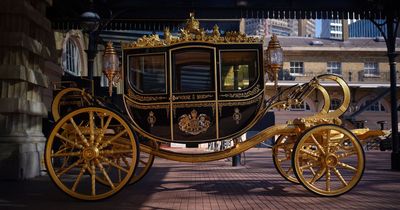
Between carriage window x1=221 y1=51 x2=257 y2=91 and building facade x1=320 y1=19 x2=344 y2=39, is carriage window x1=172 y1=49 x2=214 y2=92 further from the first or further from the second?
building facade x1=320 y1=19 x2=344 y2=39

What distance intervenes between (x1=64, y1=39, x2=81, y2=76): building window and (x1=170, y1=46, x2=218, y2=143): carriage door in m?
10.5

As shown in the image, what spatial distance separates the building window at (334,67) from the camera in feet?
133

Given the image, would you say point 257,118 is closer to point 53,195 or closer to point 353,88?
point 53,195

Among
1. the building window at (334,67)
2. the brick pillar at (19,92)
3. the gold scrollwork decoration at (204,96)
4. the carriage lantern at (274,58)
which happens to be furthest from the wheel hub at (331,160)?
the building window at (334,67)

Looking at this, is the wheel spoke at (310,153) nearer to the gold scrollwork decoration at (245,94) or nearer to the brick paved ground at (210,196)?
the brick paved ground at (210,196)

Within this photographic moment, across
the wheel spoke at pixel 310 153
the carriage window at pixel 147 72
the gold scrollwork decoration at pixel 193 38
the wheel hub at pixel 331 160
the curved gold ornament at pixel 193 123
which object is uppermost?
the gold scrollwork decoration at pixel 193 38

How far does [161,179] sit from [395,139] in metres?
6.17

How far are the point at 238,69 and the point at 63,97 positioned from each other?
3.01 metres

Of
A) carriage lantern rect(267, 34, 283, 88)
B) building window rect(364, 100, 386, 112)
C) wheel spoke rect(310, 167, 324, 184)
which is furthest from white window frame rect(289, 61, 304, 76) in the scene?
wheel spoke rect(310, 167, 324, 184)

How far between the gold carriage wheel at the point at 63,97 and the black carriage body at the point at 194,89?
2.23ft

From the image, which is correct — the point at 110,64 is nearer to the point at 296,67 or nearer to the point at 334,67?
the point at 296,67

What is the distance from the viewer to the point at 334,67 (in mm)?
40594

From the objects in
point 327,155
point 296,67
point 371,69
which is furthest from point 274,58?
point 371,69

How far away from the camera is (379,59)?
40.6 m
